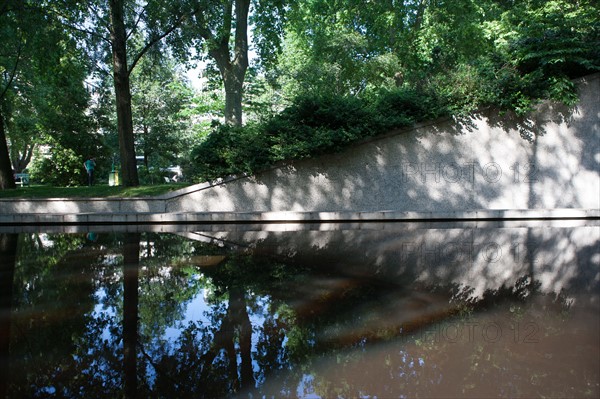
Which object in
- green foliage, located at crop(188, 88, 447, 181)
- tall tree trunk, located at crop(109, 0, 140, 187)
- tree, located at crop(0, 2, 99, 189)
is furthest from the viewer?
tall tree trunk, located at crop(109, 0, 140, 187)

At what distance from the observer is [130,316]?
4590mm

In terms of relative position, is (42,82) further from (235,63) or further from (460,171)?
(460,171)

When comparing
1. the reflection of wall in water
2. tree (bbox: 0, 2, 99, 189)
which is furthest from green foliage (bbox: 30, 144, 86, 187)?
the reflection of wall in water

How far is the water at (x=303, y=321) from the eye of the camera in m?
3.13

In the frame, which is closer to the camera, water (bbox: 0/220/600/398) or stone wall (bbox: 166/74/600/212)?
water (bbox: 0/220/600/398)

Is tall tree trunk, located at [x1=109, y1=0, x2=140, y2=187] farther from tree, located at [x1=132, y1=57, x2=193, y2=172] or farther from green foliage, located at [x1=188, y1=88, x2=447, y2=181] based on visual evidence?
tree, located at [x1=132, y1=57, x2=193, y2=172]

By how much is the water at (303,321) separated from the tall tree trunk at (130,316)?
0.02 meters

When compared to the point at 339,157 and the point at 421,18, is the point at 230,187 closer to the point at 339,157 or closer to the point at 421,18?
the point at 339,157

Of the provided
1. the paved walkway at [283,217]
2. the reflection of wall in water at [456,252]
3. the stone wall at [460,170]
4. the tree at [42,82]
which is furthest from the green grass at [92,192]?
the reflection of wall in water at [456,252]

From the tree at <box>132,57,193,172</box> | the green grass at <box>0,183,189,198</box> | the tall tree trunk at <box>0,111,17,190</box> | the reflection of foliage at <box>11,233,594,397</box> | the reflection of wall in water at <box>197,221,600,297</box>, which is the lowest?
the reflection of foliage at <box>11,233,594,397</box>

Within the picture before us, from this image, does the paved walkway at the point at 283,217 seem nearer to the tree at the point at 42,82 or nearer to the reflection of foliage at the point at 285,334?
the tree at the point at 42,82

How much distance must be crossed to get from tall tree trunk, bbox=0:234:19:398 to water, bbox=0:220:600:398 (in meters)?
0.02

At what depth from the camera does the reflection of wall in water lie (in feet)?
19.9

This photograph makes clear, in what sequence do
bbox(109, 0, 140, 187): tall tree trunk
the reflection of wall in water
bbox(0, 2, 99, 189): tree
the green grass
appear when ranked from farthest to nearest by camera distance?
1. bbox(109, 0, 140, 187): tall tree trunk
2. bbox(0, 2, 99, 189): tree
3. the green grass
4. the reflection of wall in water
